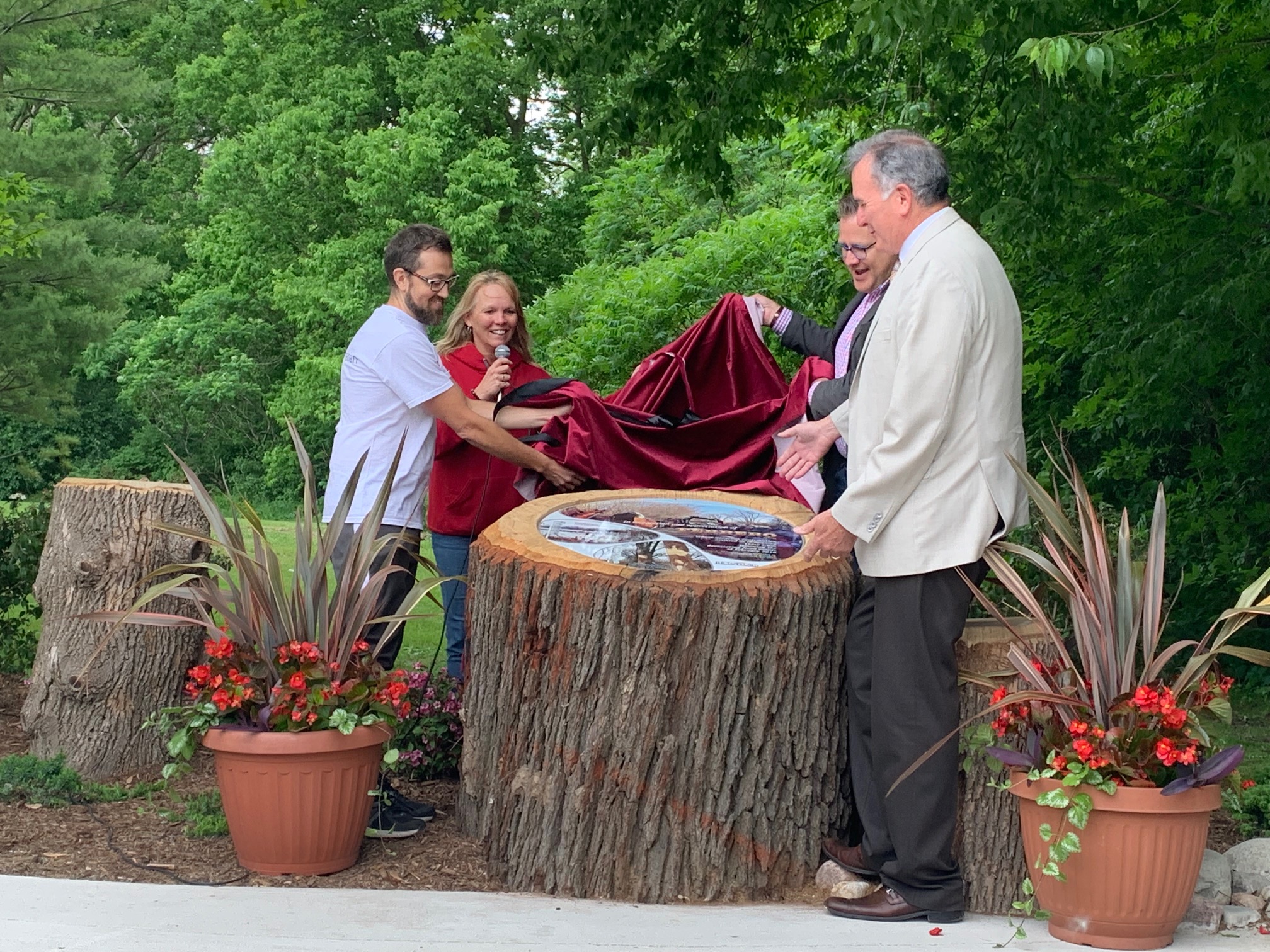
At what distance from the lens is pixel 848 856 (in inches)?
159

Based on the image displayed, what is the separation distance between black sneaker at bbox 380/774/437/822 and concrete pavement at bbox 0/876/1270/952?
58cm

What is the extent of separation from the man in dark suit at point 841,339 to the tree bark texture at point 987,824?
0.79 meters

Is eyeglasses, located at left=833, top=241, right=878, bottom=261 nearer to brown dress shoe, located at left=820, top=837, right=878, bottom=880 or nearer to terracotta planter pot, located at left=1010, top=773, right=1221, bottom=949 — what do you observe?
terracotta planter pot, located at left=1010, top=773, right=1221, bottom=949

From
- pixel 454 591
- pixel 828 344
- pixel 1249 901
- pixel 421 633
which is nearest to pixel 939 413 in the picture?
pixel 828 344

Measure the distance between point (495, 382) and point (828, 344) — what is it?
4.02 feet

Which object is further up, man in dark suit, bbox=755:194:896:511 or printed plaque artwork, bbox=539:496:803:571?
man in dark suit, bbox=755:194:896:511

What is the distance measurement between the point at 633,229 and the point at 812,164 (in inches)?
333

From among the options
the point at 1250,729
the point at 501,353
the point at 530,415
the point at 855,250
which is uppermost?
the point at 855,250

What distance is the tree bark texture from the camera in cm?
390

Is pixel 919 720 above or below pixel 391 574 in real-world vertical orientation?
below

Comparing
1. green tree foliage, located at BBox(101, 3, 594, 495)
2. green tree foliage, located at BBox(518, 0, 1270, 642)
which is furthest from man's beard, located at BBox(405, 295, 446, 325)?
green tree foliage, located at BBox(101, 3, 594, 495)

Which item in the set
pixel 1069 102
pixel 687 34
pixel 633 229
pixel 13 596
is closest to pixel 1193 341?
pixel 1069 102

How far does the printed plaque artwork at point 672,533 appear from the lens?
4.12m

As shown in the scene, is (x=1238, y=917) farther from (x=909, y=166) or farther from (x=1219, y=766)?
(x=909, y=166)
